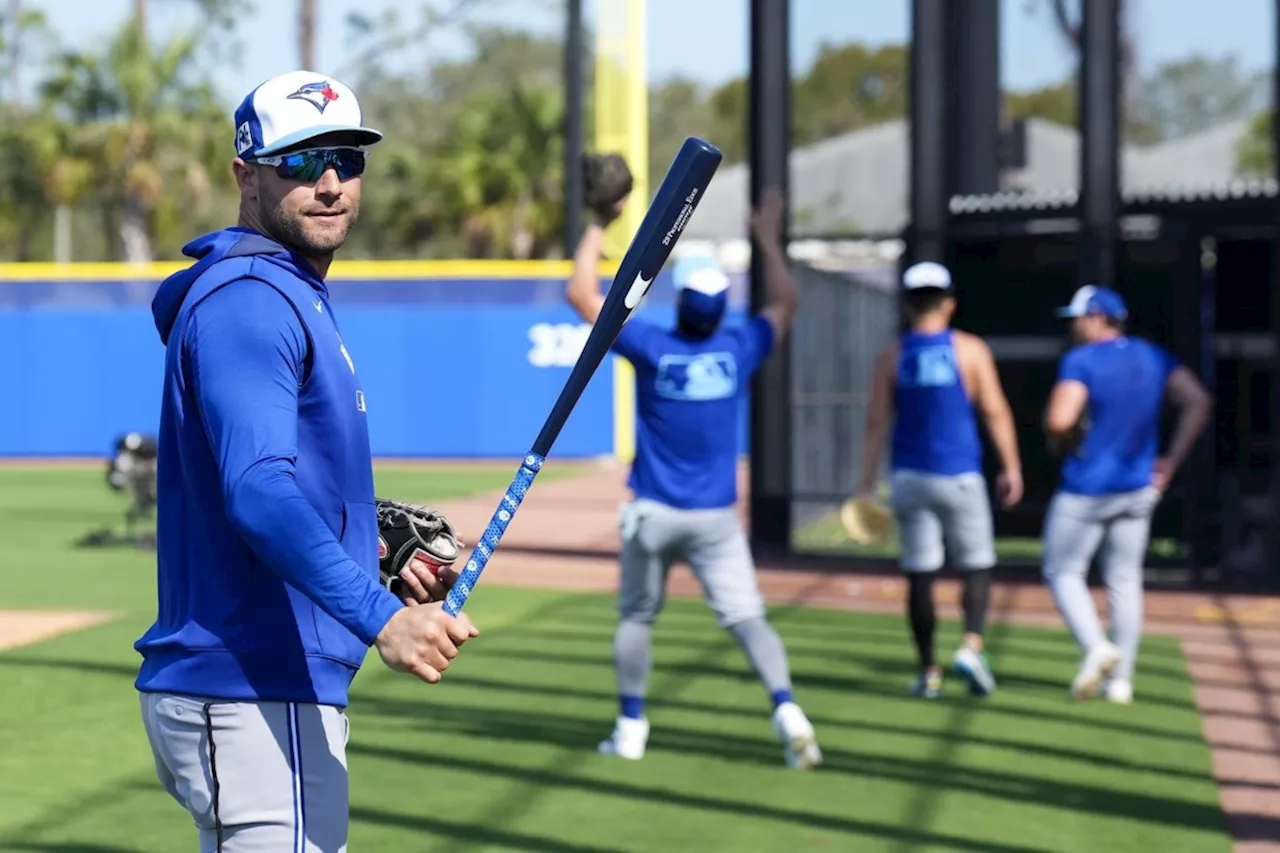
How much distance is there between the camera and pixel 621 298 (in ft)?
10.6

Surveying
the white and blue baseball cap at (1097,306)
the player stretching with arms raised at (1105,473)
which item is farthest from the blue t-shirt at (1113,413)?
the white and blue baseball cap at (1097,306)

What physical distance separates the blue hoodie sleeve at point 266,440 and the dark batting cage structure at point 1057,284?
1137 centimetres

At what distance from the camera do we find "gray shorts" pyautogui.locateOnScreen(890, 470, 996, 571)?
8555 millimetres

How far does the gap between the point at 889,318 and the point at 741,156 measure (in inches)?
2039

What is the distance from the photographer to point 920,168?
14438 millimetres

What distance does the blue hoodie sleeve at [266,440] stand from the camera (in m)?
2.81

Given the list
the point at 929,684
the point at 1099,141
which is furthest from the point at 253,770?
the point at 1099,141

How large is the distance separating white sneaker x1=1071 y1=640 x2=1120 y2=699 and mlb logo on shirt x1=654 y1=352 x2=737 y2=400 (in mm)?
2732

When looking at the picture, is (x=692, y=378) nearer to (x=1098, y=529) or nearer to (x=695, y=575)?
(x=695, y=575)

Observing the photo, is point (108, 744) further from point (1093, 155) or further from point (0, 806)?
point (1093, 155)

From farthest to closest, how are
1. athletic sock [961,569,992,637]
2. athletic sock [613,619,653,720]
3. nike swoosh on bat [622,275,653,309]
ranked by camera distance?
athletic sock [961,569,992,637] < athletic sock [613,619,653,720] < nike swoosh on bat [622,275,653,309]

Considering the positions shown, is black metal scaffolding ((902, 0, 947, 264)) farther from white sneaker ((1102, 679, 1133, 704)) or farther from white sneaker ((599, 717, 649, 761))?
white sneaker ((599, 717, 649, 761))

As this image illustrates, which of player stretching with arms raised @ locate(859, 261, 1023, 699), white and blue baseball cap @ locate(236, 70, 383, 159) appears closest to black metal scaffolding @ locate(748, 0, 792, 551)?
player stretching with arms raised @ locate(859, 261, 1023, 699)

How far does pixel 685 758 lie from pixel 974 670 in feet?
6.59
